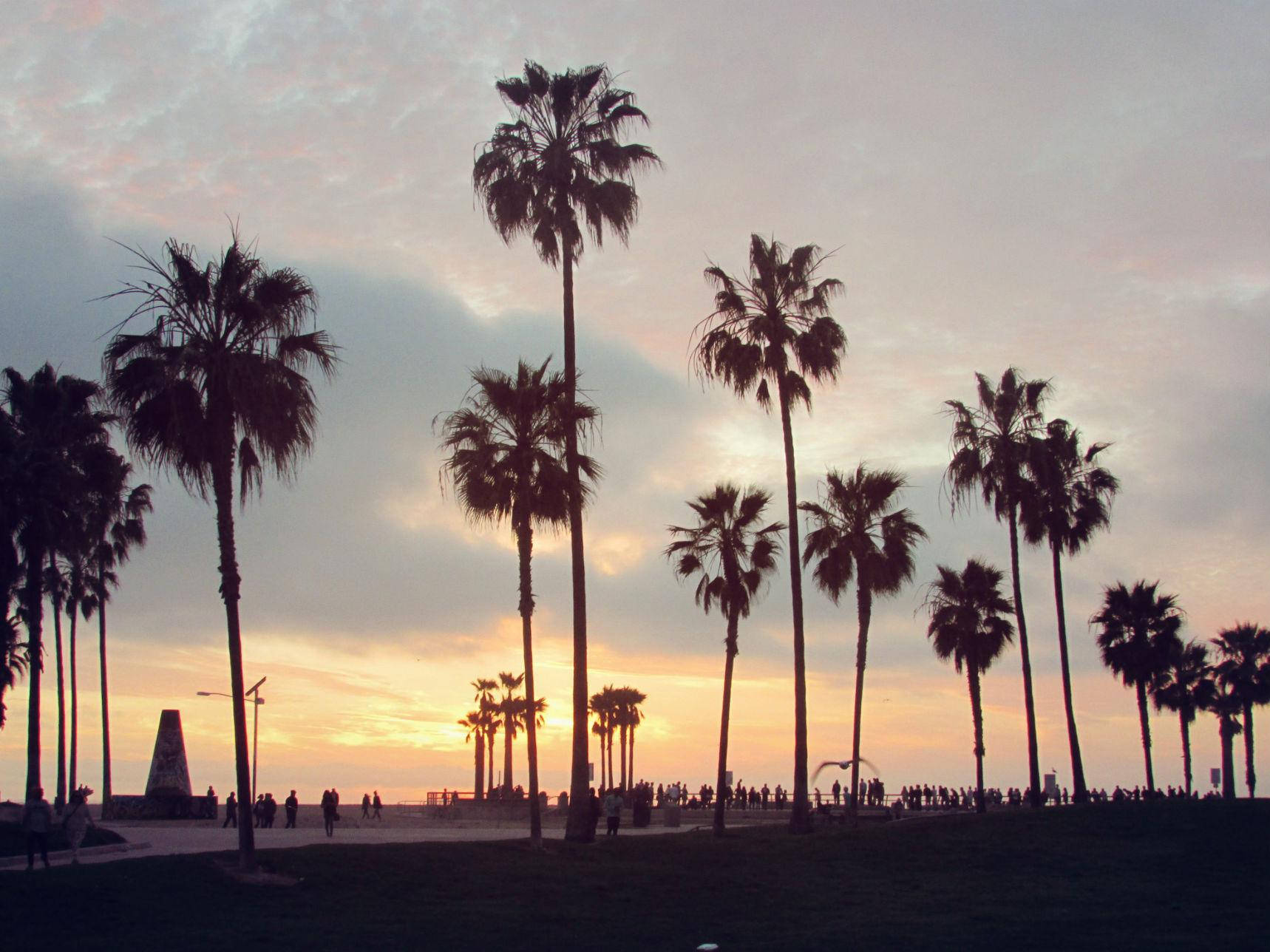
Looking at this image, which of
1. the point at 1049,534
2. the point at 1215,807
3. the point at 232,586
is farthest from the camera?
the point at 1049,534

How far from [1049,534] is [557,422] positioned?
25.0 meters

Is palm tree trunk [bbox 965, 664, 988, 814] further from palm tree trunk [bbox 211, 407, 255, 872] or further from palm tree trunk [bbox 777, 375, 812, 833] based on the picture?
palm tree trunk [bbox 211, 407, 255, 872]

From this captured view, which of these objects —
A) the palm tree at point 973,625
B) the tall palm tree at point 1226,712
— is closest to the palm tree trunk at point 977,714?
the palm tree at point 973,625

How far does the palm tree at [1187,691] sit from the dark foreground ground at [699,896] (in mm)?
31909

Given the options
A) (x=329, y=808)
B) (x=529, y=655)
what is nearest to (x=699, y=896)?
(x=529, y=655)

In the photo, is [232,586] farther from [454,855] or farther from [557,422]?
[557,422]

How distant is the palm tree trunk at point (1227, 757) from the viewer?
65.4 m

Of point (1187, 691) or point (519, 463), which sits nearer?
point (519, 463)

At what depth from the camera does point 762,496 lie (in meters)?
44.6

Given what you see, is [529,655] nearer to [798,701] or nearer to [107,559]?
[798,701]

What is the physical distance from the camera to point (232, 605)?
25734mm

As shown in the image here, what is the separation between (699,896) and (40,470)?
27868mm

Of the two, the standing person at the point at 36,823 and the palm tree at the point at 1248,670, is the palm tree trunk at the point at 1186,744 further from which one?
the standing person at the point at 36,823

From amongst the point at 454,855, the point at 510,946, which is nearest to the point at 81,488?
the point at 454,855
